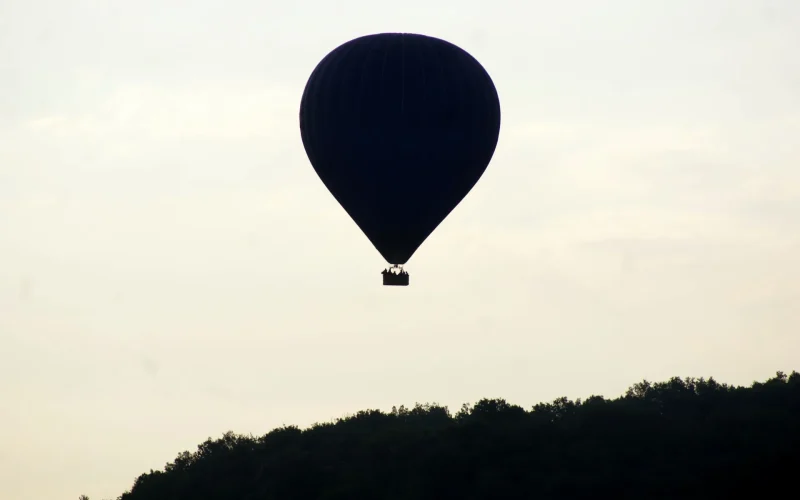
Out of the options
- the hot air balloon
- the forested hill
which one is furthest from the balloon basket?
the forested hill

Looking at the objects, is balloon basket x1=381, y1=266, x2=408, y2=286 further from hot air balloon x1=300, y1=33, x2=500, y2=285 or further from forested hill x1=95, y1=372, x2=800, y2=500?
forested hill x1=95, y1=372, x2=800, y2=500

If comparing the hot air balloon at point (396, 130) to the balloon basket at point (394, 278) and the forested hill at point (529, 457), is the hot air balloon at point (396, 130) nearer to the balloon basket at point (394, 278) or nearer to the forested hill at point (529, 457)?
the balloon basket at point (394, 278)

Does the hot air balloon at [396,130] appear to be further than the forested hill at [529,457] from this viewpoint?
No

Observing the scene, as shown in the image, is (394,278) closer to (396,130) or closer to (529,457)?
(396,130)

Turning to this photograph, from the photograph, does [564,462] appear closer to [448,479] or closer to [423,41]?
[448,479]

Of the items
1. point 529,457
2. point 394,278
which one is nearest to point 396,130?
point 394,278

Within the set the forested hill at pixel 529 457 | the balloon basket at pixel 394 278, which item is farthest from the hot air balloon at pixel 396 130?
the forested hill at pixel 529 457
